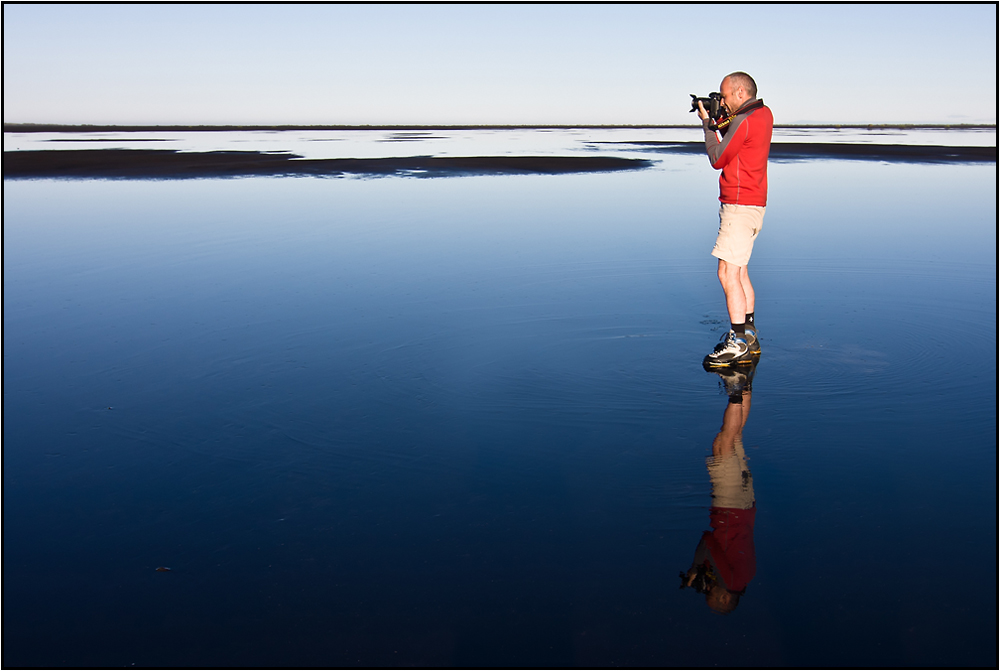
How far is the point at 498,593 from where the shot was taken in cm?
309

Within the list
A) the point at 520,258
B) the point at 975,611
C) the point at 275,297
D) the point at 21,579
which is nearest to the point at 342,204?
the point at 520,258

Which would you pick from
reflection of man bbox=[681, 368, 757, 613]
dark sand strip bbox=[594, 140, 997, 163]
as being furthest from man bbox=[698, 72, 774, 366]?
dark sand strip bbox=[594, 140, 997, 163]

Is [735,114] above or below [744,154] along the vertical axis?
above

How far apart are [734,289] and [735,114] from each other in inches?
48.0

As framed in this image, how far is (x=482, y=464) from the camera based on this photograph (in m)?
4.18

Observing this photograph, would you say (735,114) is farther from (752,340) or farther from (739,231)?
(752,340)

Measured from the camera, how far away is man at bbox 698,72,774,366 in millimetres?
6074

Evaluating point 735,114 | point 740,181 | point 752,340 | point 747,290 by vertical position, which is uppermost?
point 735,114

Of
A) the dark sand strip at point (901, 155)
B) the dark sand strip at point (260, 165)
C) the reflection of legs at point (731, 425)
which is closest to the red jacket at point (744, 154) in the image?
the reflection of legs at point (731, 425)

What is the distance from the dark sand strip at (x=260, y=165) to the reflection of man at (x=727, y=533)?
19920mm

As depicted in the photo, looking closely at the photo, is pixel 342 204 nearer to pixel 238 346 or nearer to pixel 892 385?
pixel 238 346

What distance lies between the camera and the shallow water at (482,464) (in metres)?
→ 2.92

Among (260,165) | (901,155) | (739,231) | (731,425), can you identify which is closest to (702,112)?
(739,231)

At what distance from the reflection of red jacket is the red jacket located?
119 inches
